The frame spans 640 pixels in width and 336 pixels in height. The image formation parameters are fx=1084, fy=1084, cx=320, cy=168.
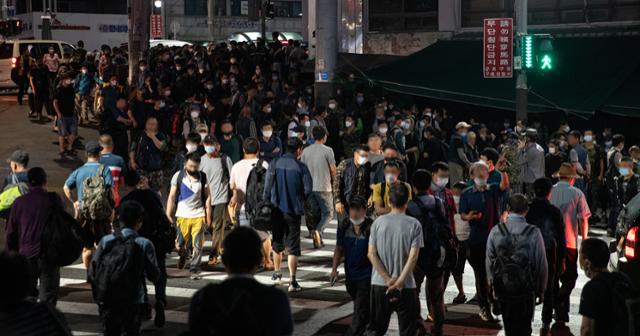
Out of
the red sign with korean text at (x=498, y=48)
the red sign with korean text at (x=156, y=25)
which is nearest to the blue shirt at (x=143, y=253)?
the red sign with korean text at (x=498, y=48)

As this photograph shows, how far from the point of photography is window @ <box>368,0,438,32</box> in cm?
3353

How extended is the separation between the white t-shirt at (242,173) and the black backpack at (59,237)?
3936 mm

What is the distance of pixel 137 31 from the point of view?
2975cm

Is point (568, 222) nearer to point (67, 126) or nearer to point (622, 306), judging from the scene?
point (622, 306)

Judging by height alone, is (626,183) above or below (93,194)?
below

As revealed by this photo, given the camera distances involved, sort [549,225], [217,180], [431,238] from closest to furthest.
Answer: [431,238], [549,225], [217,180]

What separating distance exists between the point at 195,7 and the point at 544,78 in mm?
50314

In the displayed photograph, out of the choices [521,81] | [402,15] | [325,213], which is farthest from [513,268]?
[402,15]

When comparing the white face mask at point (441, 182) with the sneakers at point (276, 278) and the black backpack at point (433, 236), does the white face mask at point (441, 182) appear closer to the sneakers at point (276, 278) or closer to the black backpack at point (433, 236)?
the black backpack at point (433, 236)

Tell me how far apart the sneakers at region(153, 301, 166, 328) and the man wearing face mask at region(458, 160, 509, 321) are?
3286 millimetres

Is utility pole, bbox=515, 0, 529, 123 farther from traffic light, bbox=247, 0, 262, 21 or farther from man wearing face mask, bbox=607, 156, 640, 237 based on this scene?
traffic light, bbox=247, 0, 262, 21

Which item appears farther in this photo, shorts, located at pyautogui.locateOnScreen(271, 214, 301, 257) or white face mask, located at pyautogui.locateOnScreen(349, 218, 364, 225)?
shorts, located at pyautogui.locateOnScreen(271, 214, 301, 257)

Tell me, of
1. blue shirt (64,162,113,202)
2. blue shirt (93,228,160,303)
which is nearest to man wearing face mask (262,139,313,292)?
blue shirt (64,162,113,202)

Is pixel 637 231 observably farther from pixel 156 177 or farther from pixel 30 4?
pixel 30 4
